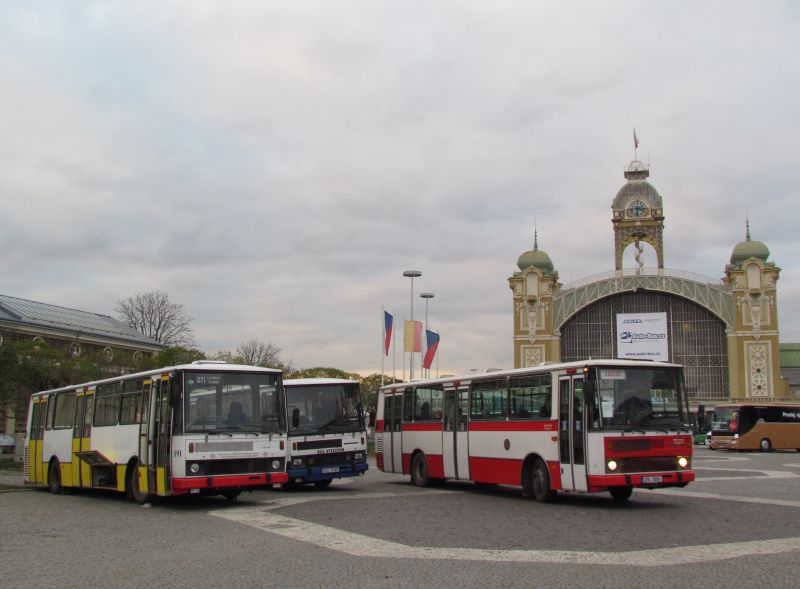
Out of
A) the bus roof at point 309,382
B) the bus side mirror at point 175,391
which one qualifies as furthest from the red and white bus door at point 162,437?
the bus roof at point 309,382

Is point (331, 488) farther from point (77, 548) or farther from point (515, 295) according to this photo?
point (515, 295)

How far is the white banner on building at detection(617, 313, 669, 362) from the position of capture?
95.4 m

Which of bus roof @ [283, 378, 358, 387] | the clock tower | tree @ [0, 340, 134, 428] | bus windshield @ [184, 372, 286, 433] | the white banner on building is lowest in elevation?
bus windshield @ [184, 372, 286, 433]

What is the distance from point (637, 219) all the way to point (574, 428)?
92126 mm

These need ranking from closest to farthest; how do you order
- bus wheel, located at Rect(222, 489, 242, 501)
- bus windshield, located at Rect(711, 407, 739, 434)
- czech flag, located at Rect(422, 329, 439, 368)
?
bus wheel, located at Rect(222, 489, 242, 501), bus windshield, located at Rect(711, 407, 739, 434), czech flag, located at Rect(422, 329, 439, 368)

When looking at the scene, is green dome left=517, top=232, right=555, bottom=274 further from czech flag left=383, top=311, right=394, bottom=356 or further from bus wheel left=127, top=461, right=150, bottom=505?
bus wheel left=127, top=461, right=150, bottom=505

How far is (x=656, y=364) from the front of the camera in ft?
56.0

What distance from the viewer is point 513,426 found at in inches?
748

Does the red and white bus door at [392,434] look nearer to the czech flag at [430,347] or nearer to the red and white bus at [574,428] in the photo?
the red and white bus at [574,428]

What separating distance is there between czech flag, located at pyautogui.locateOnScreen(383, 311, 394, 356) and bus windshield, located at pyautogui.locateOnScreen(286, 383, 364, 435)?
2758 cm

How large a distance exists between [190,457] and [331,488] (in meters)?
6.78

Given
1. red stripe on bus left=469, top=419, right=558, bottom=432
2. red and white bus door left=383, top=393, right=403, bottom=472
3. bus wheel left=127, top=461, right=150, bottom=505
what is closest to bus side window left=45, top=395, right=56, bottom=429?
bus wheel left=127, top=461, right=150, bottom=505

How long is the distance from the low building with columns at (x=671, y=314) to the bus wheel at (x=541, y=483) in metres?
78.3

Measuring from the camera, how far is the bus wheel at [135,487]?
18438mm
